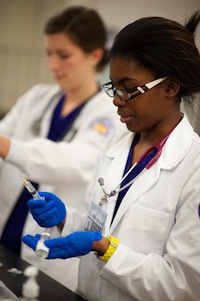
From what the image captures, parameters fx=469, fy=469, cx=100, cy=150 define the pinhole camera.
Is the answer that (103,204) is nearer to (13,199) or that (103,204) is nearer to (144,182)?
(144,182)

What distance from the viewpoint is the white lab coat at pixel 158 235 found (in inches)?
48.8

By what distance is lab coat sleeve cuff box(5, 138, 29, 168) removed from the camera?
2.22m

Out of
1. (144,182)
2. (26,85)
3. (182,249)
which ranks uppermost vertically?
(144,182)

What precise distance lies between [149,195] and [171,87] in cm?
33

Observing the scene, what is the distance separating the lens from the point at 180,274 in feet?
4.06

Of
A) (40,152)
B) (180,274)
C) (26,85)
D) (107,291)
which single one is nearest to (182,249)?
(180,274)

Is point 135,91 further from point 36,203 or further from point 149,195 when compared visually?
point 36,203

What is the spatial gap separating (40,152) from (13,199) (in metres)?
0.32

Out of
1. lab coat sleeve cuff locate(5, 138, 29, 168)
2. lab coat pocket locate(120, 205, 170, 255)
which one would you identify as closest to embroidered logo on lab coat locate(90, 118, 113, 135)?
lab coat sleeve cuff locate(5, 138, 29, 168)

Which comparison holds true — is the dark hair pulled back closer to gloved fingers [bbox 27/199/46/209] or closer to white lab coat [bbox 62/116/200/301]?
white lab coat [bbox 62/116/200/301]

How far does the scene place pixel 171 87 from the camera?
1391 millimetres

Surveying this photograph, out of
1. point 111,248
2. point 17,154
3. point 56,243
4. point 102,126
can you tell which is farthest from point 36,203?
point 102,126

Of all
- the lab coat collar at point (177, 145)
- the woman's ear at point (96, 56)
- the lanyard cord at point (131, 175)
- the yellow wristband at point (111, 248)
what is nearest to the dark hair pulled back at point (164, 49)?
the lab coat collar at point (177, 145)

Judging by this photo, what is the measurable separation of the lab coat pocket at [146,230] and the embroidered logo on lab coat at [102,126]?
1.00m
